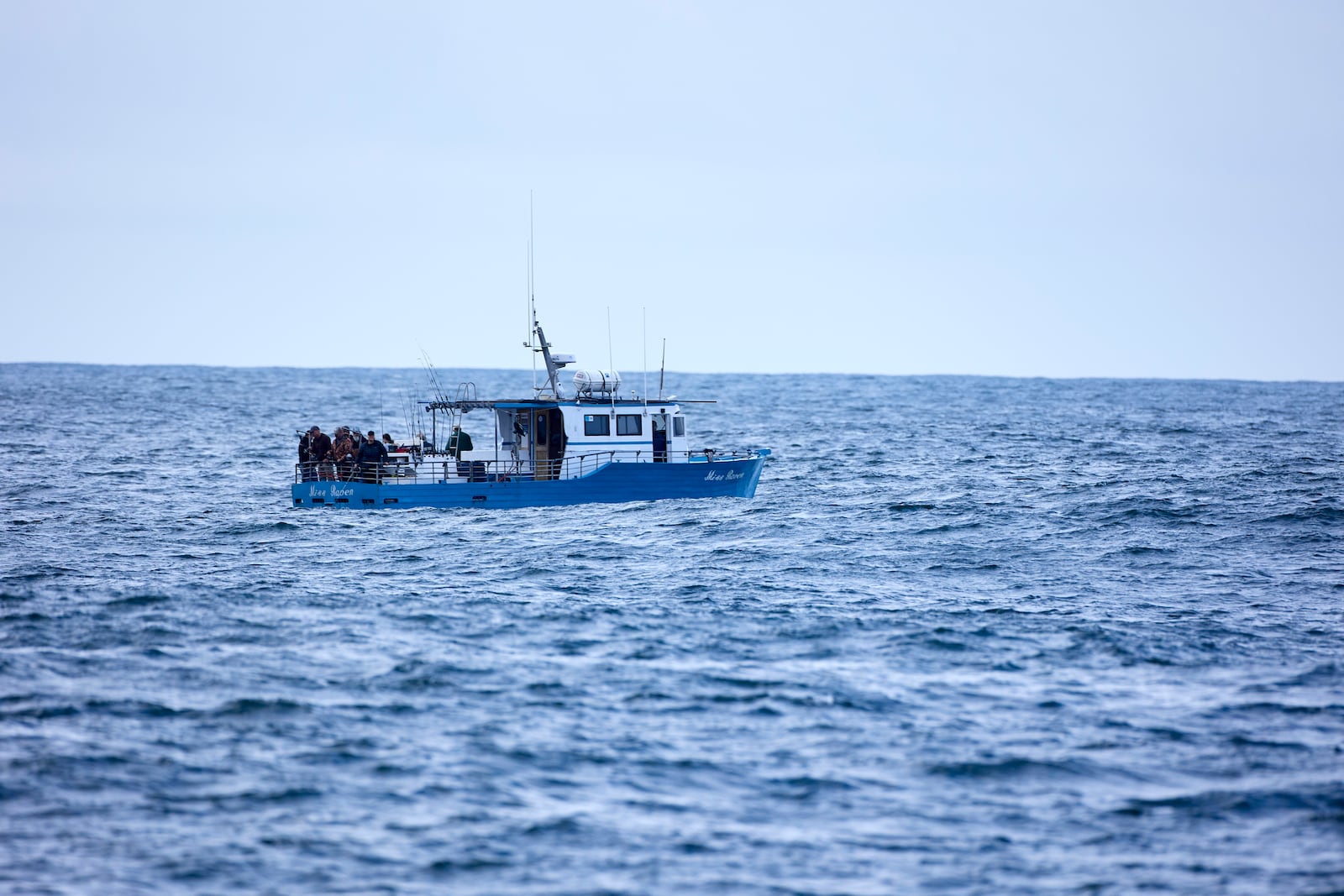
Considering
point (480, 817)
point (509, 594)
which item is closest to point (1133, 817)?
point (480, 817)

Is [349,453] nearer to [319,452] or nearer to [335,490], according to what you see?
[319,452]

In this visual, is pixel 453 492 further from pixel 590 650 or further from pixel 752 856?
pixel 752 856

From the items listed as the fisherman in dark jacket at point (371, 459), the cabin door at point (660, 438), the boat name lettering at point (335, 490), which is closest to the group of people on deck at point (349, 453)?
the fisherman in dark jacket at point (371, 459)

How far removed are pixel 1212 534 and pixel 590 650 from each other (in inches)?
789

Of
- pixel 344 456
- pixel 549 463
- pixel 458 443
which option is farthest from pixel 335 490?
pixel 549 463

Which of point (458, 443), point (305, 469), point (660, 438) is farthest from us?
point (660, 438)

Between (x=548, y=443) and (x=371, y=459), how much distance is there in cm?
468

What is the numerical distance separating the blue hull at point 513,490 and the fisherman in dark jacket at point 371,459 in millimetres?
319

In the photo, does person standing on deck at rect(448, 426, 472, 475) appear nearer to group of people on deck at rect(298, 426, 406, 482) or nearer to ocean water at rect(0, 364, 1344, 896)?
group of people on deck at rect(298, 426, 406, 482)

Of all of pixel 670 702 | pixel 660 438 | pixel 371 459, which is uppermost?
pixel 660 438

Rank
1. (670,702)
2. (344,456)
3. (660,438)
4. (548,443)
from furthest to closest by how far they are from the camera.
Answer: (660,438)
(548,443)
(344,456)
(670,702)

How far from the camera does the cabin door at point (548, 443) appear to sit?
3841cm

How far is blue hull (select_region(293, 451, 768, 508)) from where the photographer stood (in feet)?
122

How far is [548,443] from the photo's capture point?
3862cm
